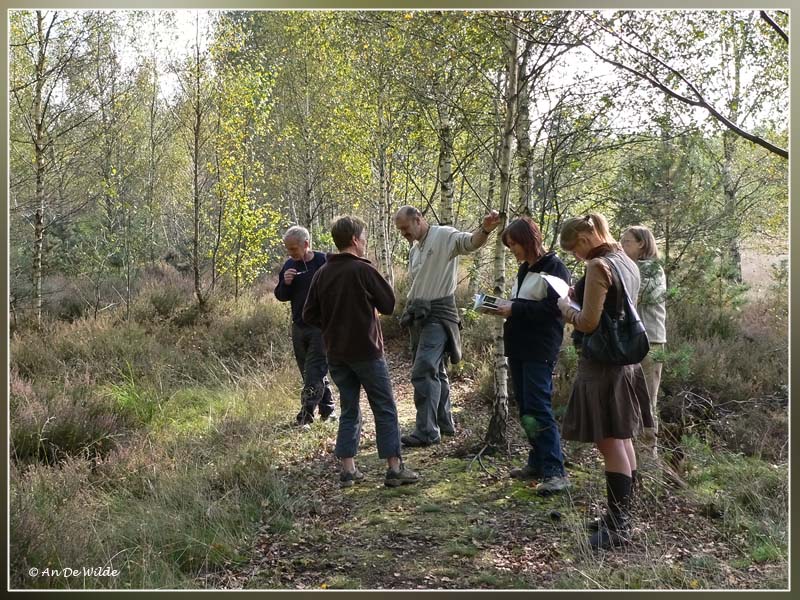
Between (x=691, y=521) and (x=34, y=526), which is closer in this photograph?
(x=34, y=526)

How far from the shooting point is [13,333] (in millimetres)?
8875

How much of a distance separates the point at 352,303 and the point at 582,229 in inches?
66.3

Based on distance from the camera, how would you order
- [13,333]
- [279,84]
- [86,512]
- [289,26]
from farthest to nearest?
[279,84]
[289,26]
[13,333]
[86,512]

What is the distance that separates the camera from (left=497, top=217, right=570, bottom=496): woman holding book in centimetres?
434

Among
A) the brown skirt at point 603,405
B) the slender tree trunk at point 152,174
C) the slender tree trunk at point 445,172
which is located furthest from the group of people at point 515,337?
the slender tree trunk at point 152,174

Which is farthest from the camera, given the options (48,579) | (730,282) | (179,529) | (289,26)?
(289,26)

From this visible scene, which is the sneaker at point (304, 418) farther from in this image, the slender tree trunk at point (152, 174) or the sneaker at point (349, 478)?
the slender tree trunk at point (152, 174)

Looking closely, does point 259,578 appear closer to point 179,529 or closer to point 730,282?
point 179,529

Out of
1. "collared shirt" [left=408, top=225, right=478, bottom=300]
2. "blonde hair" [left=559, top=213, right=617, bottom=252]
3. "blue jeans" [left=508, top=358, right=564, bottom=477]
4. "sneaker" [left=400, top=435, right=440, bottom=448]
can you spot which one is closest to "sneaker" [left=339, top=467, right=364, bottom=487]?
"sneaker" [left=400, top=435, right=440, bottom=448]

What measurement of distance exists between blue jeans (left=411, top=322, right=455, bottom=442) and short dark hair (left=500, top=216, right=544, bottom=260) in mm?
1347

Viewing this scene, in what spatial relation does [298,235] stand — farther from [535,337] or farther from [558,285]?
[558,285]

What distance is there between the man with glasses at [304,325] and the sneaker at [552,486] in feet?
8.13

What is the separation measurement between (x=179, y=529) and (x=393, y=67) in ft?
21.4

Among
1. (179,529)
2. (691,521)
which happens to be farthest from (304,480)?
(691,521)
